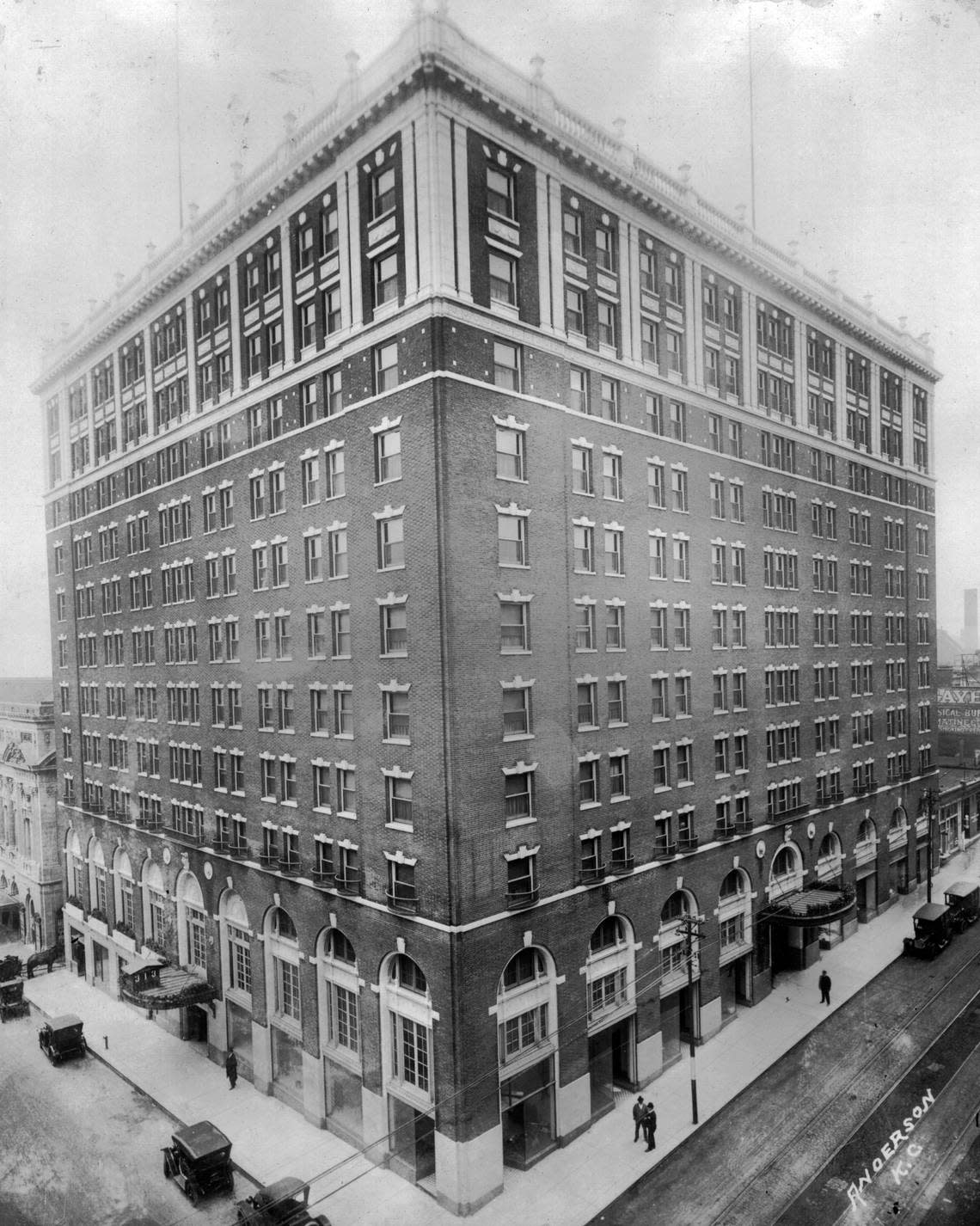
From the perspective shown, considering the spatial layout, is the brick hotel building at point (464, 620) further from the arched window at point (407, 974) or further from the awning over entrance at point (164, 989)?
the awning over entrance at point (164, 989)

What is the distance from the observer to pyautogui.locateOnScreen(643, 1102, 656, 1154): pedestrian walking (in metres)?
29.3

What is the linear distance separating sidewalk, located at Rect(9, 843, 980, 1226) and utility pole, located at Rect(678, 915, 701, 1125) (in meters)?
0.69

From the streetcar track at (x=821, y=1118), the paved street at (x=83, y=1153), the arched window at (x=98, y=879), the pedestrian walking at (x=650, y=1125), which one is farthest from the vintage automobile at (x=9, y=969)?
the streetcar track at (x=821, y=1118)

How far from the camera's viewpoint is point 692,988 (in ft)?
121

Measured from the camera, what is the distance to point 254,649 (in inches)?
1473

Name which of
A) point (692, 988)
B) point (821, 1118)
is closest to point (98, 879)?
point (692, 988)

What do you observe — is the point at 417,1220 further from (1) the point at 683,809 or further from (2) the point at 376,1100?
(1) the point at 683,809

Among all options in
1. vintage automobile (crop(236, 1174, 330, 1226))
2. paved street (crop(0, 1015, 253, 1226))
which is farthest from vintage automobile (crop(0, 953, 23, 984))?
vintage automobile (crop(236, 1174, 330, 1226))

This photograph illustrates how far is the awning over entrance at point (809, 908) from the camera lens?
40062mm

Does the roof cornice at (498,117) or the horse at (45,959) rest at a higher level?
the roof cornice at (498,117)

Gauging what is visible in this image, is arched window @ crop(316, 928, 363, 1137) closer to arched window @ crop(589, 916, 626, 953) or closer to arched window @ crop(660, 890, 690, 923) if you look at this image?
arched window @ crop(589, 916, 626, 953)

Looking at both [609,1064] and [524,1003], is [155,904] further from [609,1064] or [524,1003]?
[609,1064]

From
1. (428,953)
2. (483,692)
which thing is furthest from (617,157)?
(428,953)

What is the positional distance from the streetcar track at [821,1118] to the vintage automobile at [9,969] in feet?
139
